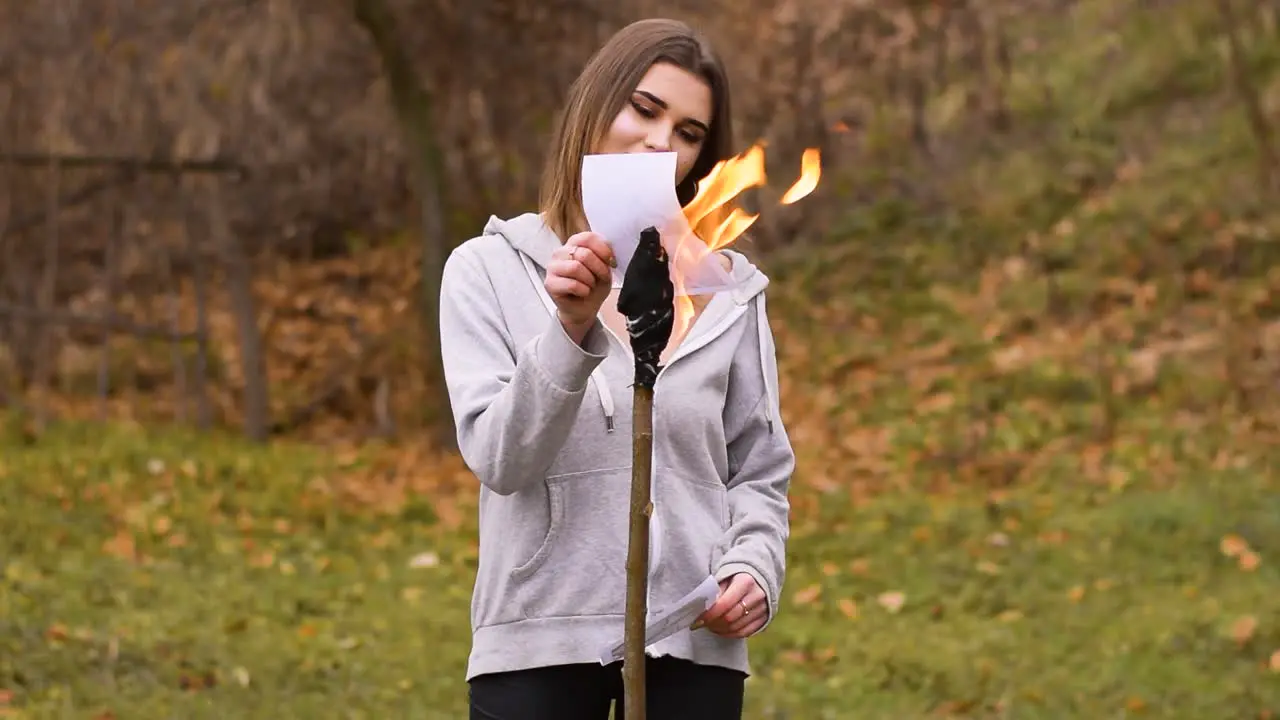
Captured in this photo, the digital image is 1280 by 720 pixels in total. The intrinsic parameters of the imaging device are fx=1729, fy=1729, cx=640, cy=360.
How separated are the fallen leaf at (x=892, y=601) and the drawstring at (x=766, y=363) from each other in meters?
4.82

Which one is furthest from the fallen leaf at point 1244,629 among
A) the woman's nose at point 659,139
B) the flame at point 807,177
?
the woman's nose at point 659,139

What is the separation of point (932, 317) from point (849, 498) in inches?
131

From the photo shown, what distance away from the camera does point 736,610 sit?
7.51ft

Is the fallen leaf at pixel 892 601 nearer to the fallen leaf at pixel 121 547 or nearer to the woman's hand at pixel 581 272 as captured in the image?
the fallen leaf at pixel 121 547

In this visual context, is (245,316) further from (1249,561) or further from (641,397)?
(641,397)

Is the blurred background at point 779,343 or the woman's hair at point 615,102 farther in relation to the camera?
the blurred background at point 779,343

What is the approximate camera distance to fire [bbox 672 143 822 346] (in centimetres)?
205

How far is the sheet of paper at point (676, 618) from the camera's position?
2148 millimetres

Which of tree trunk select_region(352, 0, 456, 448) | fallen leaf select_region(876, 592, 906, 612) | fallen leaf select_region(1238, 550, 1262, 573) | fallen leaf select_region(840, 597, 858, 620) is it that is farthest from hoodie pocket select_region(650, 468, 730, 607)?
tree trunk select_region(352, 0, 456, 448)

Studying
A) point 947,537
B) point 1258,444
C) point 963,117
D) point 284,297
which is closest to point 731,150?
point 947,537

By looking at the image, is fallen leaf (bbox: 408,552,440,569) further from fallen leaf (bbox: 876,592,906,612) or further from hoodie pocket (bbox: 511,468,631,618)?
hoodie pocket (bbox: 511,468,631,618)

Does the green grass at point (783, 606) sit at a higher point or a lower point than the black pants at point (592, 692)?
lower

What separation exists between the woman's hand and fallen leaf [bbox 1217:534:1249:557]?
19.9 feet

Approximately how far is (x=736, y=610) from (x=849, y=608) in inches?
195
